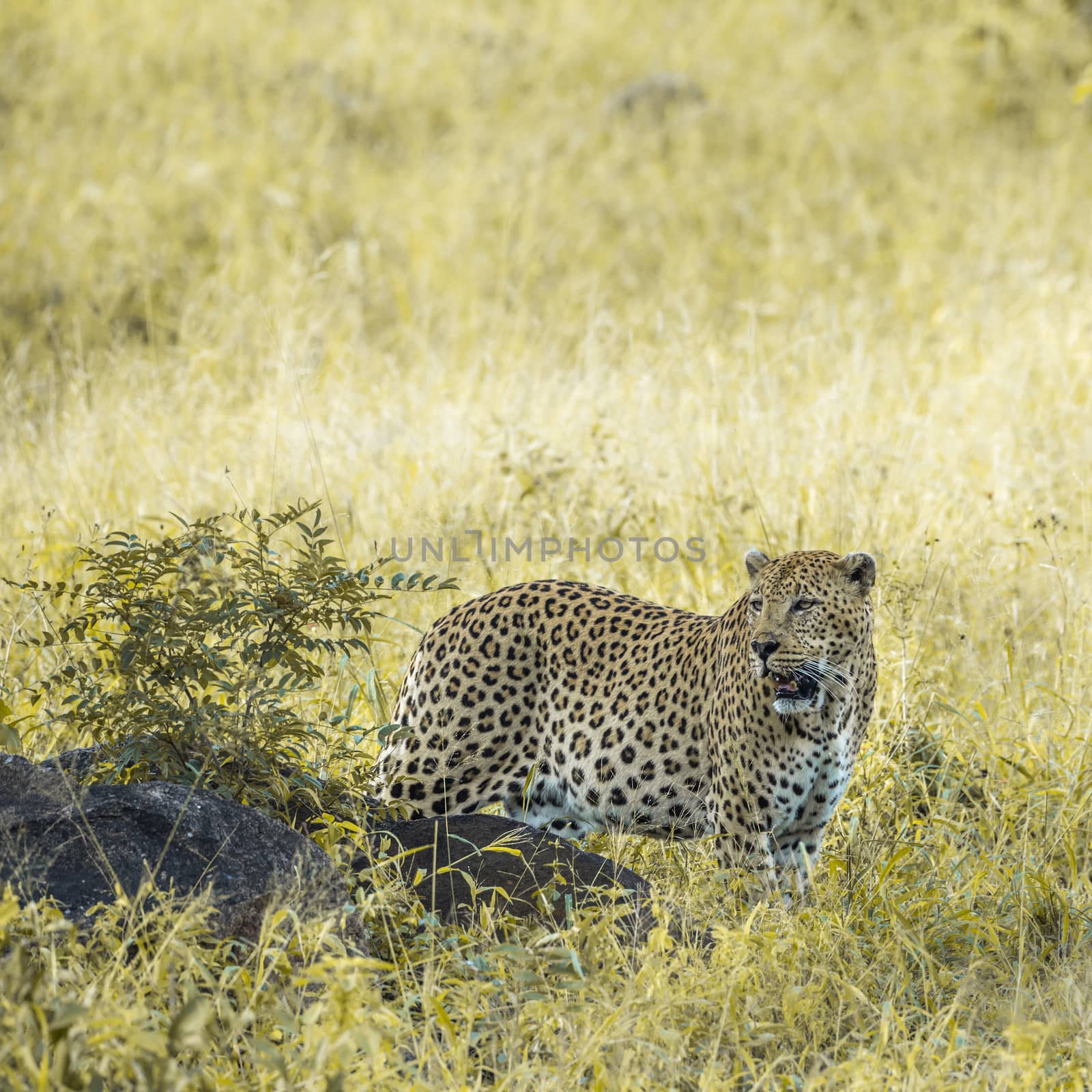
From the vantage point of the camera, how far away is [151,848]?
11.8 ft

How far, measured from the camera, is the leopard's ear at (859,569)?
4359 millimetres

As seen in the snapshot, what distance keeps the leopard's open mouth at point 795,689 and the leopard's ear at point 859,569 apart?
38 cm

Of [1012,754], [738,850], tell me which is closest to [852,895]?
[738,850]

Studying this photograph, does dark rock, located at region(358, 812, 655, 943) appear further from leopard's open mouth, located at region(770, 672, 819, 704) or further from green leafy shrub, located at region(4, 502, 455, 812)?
leopard's open mouth, located at region(770, 672, 819, 704)

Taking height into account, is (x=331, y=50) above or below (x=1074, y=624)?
above

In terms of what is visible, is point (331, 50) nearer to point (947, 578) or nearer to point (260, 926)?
point (947, 578)

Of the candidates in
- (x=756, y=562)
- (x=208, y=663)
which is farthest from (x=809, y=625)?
(x=208, y=663)

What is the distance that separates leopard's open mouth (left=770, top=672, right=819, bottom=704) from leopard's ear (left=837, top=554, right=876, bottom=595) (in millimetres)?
381

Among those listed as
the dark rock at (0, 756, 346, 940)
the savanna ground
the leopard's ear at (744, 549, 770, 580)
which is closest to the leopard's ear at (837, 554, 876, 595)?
the leopard's ear at (744, 549, 770, 580)

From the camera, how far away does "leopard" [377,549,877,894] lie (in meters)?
4.31

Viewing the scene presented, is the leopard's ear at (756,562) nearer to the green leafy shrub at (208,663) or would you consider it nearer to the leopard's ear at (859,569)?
the leopard's ear at (859,569)

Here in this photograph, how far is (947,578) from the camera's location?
644 centimetres

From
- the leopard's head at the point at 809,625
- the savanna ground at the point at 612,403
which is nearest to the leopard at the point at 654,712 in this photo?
the leopard's head at the point at 809,625

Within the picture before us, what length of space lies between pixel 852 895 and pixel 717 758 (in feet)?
1.99
